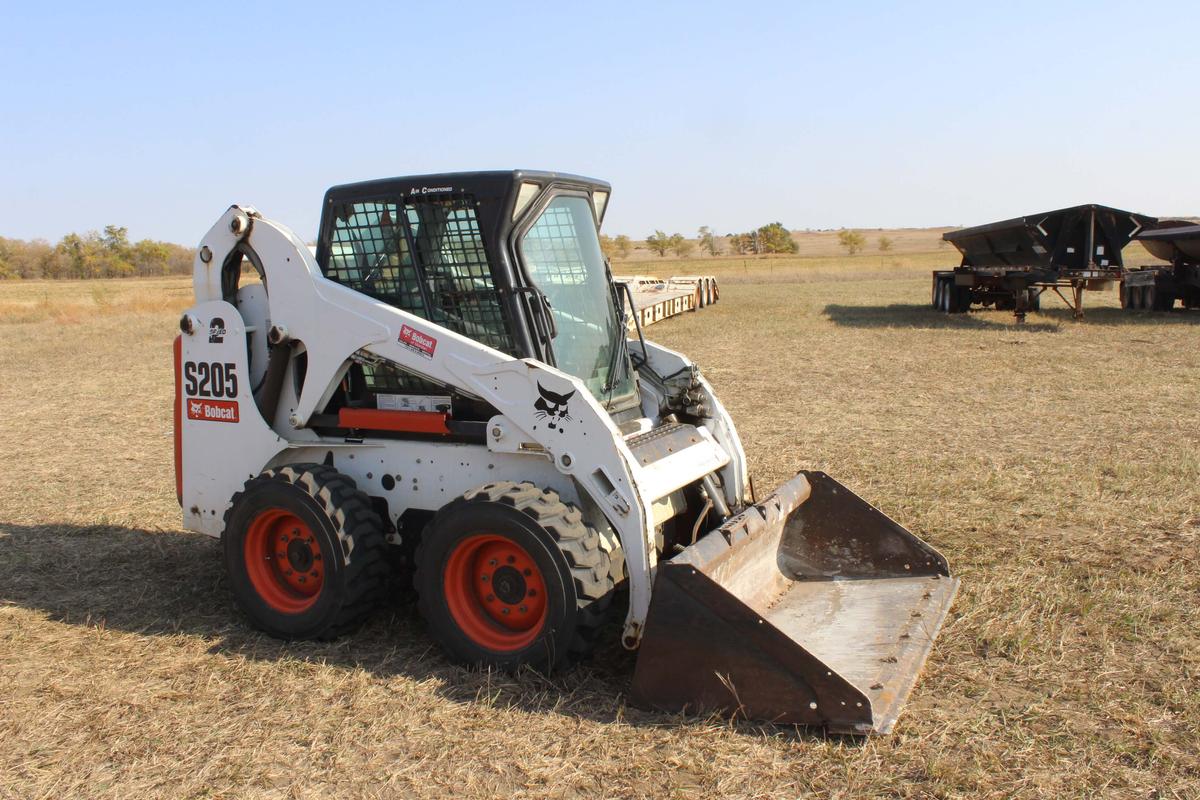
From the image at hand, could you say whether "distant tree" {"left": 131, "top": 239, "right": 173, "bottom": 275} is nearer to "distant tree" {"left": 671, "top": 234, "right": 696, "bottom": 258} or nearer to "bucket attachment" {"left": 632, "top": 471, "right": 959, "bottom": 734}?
"distant tree" {"left": 671, "top": 234, "right": 696, "bottom": 258}

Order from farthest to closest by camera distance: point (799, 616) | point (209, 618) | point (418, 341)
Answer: point (209, 618)
point (799, 616)
point (418, 341)

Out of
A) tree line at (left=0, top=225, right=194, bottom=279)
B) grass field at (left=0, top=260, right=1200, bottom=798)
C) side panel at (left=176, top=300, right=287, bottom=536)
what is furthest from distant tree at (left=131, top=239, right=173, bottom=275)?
side panel at (left=176, top=300, right=287, bottom=536)

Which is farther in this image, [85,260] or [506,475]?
[85,260]

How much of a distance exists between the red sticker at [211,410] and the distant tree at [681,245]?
8307 centimetres

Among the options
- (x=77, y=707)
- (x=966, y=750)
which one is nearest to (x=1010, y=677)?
(x=966, y=750)

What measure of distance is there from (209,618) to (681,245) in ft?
276

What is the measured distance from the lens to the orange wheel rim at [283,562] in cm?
483

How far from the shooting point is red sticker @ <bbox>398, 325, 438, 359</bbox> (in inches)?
179

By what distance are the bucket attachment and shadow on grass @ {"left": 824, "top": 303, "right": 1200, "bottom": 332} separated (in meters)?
15.0

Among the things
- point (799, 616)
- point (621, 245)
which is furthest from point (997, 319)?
point (621, 245)

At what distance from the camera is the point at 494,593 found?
439cm

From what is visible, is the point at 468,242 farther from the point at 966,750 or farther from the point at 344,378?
the point at 966,750

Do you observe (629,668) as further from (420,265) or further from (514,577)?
(420,265)

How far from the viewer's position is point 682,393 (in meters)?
5.50
